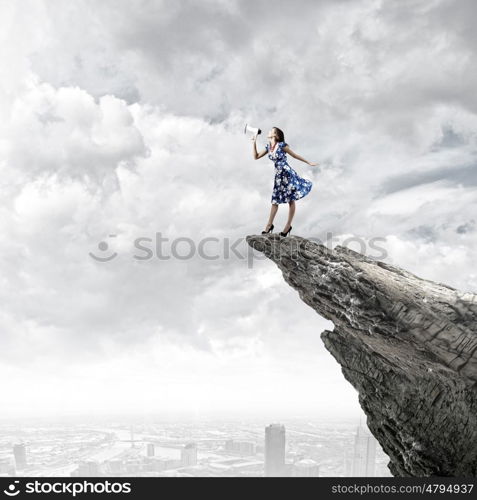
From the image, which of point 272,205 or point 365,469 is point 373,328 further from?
point 365,469

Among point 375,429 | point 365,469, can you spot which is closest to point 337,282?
point 375,429

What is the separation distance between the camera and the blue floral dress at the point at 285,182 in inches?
590

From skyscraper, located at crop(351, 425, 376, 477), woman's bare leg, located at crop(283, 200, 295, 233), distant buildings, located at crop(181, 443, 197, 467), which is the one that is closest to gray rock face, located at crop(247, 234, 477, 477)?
woman's bare leg, located at crop(283, 200, 295, 233)

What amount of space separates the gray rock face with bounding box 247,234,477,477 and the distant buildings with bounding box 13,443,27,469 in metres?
93.7

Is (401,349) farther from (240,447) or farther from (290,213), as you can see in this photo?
(240,447)

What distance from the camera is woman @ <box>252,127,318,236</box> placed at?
14961mm

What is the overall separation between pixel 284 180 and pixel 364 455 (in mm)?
54964

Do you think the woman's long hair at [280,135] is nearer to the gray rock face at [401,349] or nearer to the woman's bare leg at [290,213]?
the woman's bare leg at [290,213]

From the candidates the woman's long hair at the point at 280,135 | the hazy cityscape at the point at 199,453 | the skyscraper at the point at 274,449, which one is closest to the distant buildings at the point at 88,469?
the hazy cityscape at the point at 199,453

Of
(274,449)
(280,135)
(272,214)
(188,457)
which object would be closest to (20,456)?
(188,457)

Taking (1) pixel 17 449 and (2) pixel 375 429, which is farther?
(1) pixel 17 449

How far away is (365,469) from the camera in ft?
175
